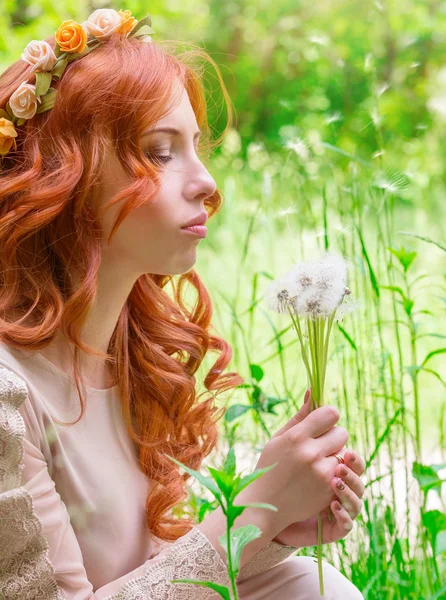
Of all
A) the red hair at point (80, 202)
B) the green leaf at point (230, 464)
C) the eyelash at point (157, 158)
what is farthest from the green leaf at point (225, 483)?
the eyelash at point (157, 158)

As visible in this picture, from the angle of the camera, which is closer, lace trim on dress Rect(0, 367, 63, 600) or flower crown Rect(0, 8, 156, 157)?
lace trim on dress Rect(0, 367, 63, 600)

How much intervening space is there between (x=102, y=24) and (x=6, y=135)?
26cm

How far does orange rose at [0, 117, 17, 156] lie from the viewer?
1.39 m

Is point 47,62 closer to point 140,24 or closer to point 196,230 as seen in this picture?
point 140,24

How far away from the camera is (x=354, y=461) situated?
1.18m

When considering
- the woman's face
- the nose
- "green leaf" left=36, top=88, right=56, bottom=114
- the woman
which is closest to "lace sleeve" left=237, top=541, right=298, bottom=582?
the woman

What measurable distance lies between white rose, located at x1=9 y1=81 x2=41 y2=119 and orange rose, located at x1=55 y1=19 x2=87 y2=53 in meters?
0.09

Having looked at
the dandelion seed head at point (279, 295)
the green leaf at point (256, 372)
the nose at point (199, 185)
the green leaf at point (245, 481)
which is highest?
the nose at point (199, 185)

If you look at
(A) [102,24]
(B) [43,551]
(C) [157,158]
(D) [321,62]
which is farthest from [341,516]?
(D) [321,62]

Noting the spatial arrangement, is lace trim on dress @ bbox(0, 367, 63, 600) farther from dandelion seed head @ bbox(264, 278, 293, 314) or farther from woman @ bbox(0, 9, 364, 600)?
dandelion seed head @ bbox(264, 278, 293, 314)

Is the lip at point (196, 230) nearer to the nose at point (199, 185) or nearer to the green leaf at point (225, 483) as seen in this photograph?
the nose at point (199, 185)

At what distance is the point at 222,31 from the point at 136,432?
6264 mm

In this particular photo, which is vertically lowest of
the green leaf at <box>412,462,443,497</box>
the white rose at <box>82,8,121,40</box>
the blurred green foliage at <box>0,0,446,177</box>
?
the green leaf at <box>412,462,443,497</box>

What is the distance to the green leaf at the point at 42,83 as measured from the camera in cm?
137
